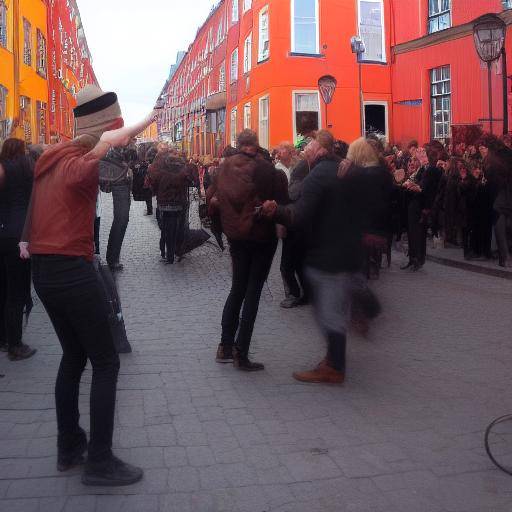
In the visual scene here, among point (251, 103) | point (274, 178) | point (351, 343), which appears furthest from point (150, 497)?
point (251, 103)

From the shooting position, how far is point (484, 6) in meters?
19.2

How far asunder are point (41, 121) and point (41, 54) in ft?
9.36

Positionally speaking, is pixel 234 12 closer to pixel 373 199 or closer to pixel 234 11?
pixel 234 11

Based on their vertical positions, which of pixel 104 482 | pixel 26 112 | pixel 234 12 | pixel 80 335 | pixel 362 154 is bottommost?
pixel 104 482

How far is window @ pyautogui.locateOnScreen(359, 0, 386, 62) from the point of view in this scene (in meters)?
26.3

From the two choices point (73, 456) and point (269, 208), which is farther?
point (269, 208)

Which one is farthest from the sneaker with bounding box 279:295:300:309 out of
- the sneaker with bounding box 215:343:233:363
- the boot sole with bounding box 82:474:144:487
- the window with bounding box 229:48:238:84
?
the window with bounding box 229:48:238:84

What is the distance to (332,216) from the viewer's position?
5.60 meters

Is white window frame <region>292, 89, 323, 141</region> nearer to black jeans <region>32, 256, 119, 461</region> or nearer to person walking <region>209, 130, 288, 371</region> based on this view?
person walking <region>209, 130, 288, 371</region>

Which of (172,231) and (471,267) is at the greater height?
(172,231)

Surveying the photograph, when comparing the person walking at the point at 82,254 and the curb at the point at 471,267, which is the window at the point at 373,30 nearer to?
the curb at the point at 471,267

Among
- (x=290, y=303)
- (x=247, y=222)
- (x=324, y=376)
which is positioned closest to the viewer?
(x=324, y=376)

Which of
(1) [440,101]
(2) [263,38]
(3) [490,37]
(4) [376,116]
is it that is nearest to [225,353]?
(3) [490,37]

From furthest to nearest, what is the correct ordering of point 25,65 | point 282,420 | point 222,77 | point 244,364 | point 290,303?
point 222,77 < point 25,65 < point 290,303 < point 244,364 < point 282,420
